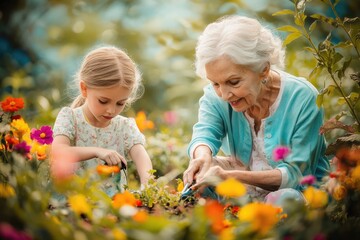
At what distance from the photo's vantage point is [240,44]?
2.66 metres

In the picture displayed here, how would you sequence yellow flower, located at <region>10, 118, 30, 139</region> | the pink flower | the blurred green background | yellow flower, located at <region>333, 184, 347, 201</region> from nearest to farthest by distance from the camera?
yellow flower, located at <region>333, 184, 347, 201</region> → yellow flower, located at <region>10, 118, 30, 139</region> → the pink flower → the blurred green background

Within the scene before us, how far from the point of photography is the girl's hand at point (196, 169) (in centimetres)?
250

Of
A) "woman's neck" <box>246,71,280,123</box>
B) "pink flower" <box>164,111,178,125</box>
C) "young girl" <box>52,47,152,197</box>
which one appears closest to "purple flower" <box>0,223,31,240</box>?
"young girl" <box>52,47,152,197</box>

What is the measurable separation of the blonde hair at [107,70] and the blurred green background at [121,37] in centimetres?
247

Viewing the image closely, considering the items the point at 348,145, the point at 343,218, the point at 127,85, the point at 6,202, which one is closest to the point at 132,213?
the point at 6,202

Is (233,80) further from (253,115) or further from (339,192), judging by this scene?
(339,192)

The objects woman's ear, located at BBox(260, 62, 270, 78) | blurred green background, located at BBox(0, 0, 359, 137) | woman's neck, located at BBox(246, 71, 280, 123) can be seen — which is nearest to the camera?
woman's ear, located at BBox(260, 62, 270, 78)

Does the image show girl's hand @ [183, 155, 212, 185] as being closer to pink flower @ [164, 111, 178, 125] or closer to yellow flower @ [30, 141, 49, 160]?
yellow flower @ [30, 141, 49, 160]

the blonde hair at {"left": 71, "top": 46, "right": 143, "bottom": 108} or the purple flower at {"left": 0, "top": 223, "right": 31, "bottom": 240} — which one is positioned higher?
the blonde hair at {"left": 71, "top": 46, "right": 143, "bottom": 108}

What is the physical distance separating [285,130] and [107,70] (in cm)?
94

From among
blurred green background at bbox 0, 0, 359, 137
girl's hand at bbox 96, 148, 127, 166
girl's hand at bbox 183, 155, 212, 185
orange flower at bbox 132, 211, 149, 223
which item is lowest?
orange flower at bbox 132, 211, 149, 223

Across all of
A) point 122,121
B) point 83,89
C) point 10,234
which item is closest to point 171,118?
point 122,121

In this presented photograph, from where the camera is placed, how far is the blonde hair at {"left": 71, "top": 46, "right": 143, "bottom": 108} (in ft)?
9.24

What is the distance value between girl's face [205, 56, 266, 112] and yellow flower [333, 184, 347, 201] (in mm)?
916
